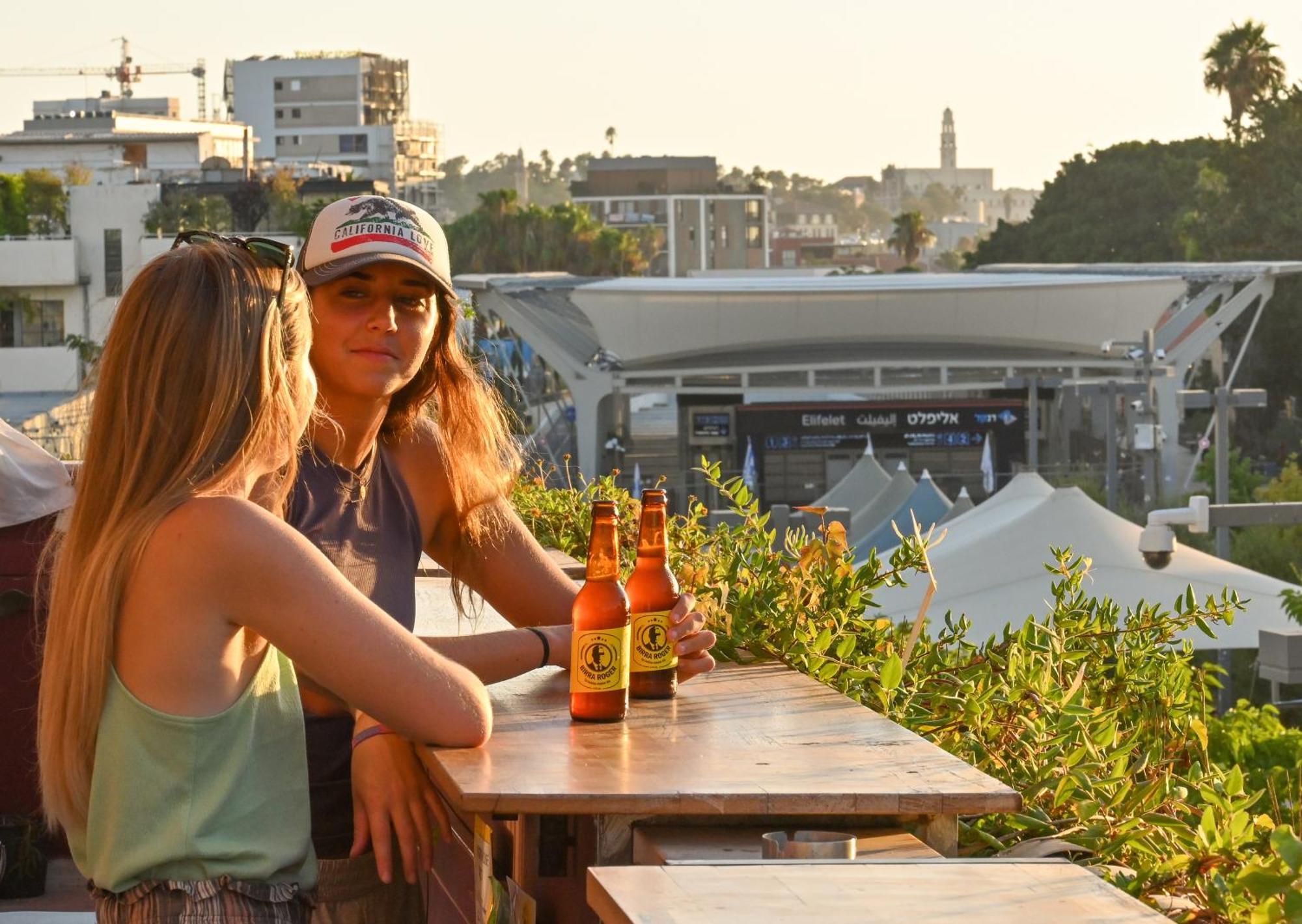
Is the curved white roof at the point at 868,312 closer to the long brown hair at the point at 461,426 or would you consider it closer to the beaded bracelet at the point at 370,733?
the long brown hair at the point at 461,426

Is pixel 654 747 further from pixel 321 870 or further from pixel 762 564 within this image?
pixel 762 564

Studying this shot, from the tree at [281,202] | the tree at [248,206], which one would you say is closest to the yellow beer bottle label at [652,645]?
the tree at [281,202]

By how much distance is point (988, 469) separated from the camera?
133 ft

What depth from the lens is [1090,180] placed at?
204 ft

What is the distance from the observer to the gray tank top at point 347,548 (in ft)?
8.29

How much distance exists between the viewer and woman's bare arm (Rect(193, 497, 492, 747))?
2090 mm

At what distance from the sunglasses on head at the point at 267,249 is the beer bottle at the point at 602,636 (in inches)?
18.9

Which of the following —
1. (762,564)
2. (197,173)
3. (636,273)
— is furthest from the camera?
(636,273)

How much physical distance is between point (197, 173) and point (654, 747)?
77.4m

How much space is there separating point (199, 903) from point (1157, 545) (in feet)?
32.3

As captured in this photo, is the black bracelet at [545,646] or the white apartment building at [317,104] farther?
the white apartment building at [317,104]

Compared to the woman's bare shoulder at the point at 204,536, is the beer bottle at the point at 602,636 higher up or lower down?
lower down

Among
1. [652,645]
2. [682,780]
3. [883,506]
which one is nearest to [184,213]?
[883,506]

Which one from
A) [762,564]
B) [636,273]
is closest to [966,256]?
[636,273]
